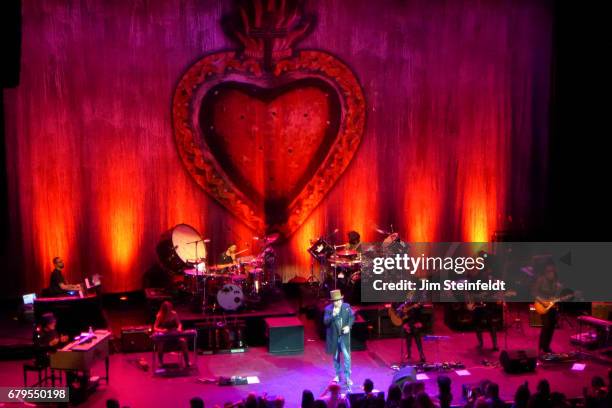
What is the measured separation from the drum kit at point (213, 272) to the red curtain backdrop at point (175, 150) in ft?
3.64

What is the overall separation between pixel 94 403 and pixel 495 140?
1049 cm

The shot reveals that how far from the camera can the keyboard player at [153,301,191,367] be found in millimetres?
12000

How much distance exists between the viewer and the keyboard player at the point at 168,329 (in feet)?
39.4

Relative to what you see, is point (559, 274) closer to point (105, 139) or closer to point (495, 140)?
point (495, 140)

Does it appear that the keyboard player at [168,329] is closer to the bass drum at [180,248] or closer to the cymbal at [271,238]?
the bass drum at [180,248]

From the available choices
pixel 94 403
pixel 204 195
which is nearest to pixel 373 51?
pixel 204 195

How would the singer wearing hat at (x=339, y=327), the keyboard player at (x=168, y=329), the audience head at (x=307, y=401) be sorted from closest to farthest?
the audience head at (x=307, y=401)
the singer wearing hat at (x=339, y=327)
the keyboard player at (x=168, y=329)

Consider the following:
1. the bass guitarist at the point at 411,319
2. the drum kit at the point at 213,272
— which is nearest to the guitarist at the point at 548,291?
the bass guitarist at the point at 411,319

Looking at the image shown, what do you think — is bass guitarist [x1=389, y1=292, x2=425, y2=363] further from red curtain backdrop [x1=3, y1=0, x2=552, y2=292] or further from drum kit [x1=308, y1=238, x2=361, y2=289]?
red curtain backdrop [x1=3, y1=0, x2=552, y2=292]

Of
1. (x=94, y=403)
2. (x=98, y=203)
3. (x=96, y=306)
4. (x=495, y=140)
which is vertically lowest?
(x=94, y=403)

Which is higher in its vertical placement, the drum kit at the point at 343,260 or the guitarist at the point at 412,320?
the drum kit at the point at 343,260

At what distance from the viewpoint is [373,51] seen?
1669 centimetres

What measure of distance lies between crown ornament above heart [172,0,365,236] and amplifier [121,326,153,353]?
3.96 m

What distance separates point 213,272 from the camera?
14117 millimetres
